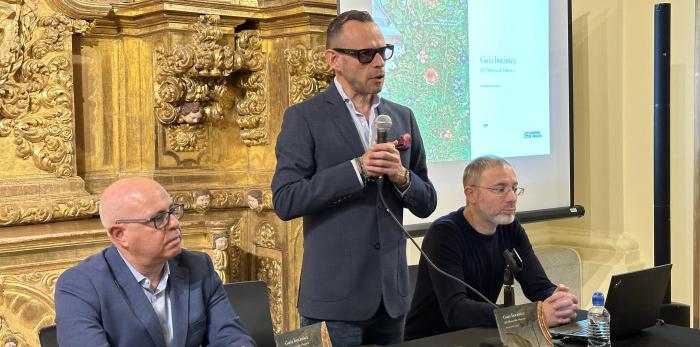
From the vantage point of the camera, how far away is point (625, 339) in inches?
105

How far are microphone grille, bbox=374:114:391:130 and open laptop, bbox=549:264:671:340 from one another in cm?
76

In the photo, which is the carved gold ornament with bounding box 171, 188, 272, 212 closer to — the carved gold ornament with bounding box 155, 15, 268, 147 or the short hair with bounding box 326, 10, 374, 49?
the carved gold ornament with bounding box 155, 15, 268, 147

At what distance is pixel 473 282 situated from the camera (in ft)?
10.4

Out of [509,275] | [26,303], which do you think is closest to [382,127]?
[509,275]

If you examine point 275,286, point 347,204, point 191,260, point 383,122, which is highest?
point 383,122

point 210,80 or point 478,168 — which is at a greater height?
point 210,80

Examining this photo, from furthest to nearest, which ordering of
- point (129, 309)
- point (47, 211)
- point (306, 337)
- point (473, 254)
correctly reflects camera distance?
point (47, 211), point (473, 254), point (129, 309), point (306, 337)

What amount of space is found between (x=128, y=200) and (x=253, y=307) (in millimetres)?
746

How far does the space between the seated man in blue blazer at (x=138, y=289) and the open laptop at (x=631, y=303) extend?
981 mm

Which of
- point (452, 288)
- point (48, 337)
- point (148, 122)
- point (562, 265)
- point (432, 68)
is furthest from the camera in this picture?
point (562, 265)

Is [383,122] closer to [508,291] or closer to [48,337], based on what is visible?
[508,291]

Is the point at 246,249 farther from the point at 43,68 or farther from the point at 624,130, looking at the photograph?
the point at 624,130

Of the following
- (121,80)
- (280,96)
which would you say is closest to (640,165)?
(280,96)

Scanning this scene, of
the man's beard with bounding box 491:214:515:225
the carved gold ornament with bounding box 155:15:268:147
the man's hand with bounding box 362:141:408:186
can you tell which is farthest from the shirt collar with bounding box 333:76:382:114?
the carved gold ornament with bounding box 155:15:268:147
